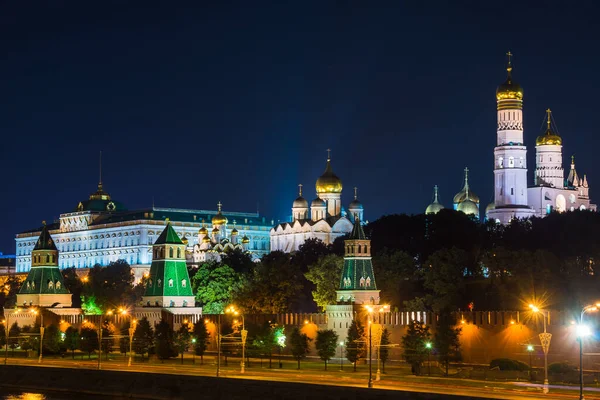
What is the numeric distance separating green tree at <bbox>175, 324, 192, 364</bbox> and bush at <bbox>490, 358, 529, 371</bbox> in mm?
25471

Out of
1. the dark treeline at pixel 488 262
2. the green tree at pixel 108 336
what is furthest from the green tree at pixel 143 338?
the dark treeline at pixel 488 262

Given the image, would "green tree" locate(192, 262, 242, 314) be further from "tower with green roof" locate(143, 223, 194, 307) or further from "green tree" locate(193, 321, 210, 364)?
"green tree" locate(193, 321, 210, 364)

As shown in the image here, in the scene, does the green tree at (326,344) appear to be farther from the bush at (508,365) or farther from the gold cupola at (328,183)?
the gold cupola at (328,183)

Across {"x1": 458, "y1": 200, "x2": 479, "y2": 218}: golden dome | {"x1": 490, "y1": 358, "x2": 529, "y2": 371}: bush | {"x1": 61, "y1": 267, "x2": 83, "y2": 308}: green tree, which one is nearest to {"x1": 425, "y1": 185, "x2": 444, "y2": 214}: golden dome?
{"x1": 458, "y1": 200, "x2": 479, "y2": 218}: golden dome

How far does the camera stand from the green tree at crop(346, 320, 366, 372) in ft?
261

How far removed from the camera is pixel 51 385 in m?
75.7

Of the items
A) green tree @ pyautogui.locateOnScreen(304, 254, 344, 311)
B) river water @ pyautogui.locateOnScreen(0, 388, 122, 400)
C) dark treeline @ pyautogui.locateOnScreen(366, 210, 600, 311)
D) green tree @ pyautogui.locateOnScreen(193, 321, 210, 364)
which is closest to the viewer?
river water @ pyautogui.locateOnScreen(0, 388, 122, 400)

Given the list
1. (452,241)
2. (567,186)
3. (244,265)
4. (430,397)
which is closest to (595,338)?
(430,397)

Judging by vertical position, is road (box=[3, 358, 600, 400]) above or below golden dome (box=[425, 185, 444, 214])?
below

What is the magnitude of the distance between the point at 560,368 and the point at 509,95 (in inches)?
3079

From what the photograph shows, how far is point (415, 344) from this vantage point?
78375 mm

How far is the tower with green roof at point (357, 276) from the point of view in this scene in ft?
299

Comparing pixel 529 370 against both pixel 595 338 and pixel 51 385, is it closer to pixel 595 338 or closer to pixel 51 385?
pixel 595 338

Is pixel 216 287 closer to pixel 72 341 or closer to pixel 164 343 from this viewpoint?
pixel 72 341
